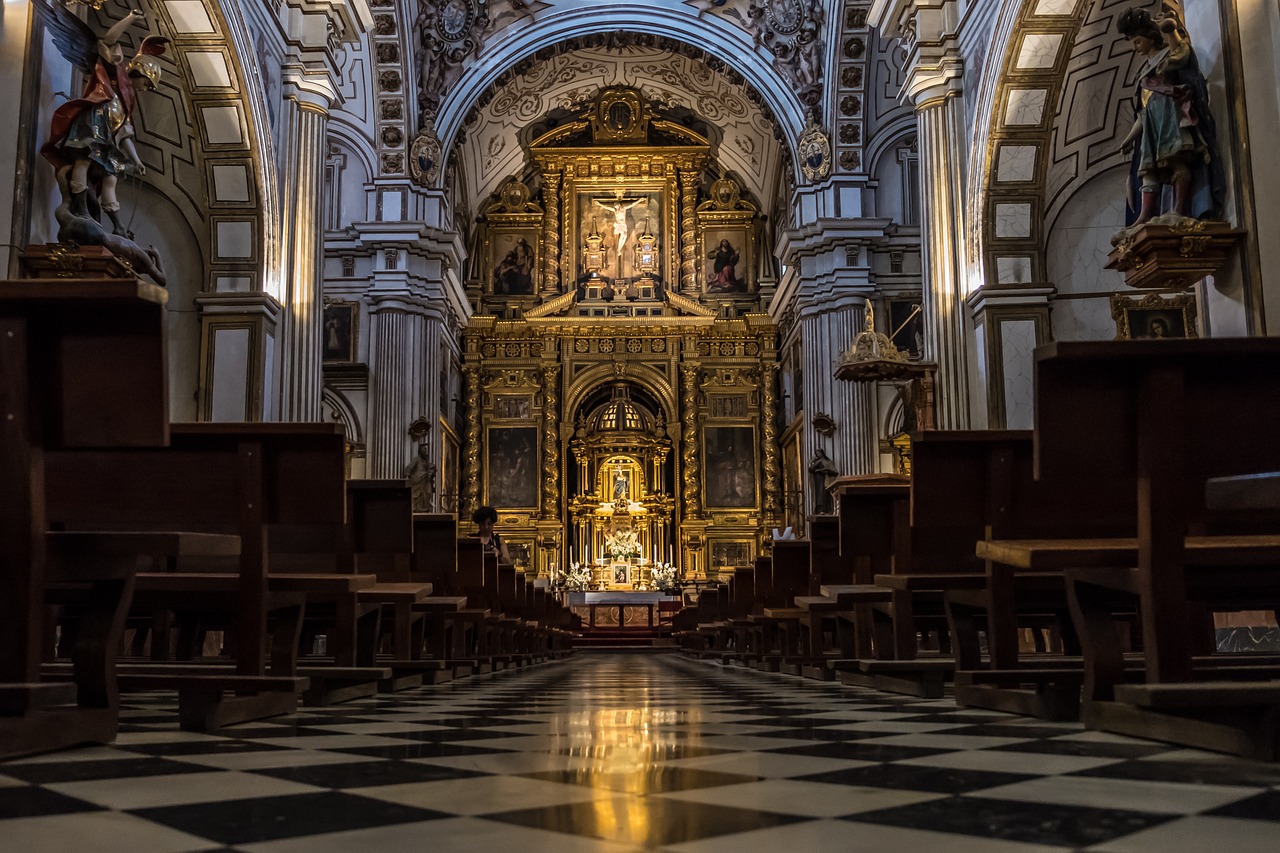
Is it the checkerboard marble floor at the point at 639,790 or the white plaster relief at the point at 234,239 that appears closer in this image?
the checkerboard marble floor at the point at 639,790

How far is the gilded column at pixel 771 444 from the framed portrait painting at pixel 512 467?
4.34 meters

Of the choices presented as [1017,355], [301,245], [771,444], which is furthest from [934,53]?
[771,444]

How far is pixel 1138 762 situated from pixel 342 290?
683 inches

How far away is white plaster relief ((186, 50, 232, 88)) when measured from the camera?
9242mm

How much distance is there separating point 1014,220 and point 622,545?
43.6 feet

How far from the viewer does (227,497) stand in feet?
10.9

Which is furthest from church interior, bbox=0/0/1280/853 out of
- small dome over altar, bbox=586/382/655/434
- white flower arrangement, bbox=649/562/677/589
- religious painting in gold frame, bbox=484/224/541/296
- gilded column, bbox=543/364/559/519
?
small dome over altar, bbox=586/382/655/434

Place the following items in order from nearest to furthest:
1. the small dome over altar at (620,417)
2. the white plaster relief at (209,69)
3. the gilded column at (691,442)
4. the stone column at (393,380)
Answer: the white plaster relief at (209,69)
the stone column at (393,380)
the gilded column at (691,442)
the small dome over altar at (620,417)

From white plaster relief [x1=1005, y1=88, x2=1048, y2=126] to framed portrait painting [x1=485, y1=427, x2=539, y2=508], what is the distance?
14.4 metres

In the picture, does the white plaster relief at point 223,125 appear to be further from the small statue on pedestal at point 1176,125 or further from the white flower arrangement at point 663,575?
the white flower arrangement at point 663,575

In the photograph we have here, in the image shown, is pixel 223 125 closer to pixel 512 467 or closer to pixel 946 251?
pixel 946 251

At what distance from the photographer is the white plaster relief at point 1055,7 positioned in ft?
28.5

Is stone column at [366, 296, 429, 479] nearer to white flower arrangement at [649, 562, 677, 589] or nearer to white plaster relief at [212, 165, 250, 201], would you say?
white flower arrangement at [649, 562, 677, 589]

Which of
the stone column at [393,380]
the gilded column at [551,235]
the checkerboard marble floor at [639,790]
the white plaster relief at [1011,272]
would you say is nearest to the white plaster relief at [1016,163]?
the white plaster relief at [1011,272]
